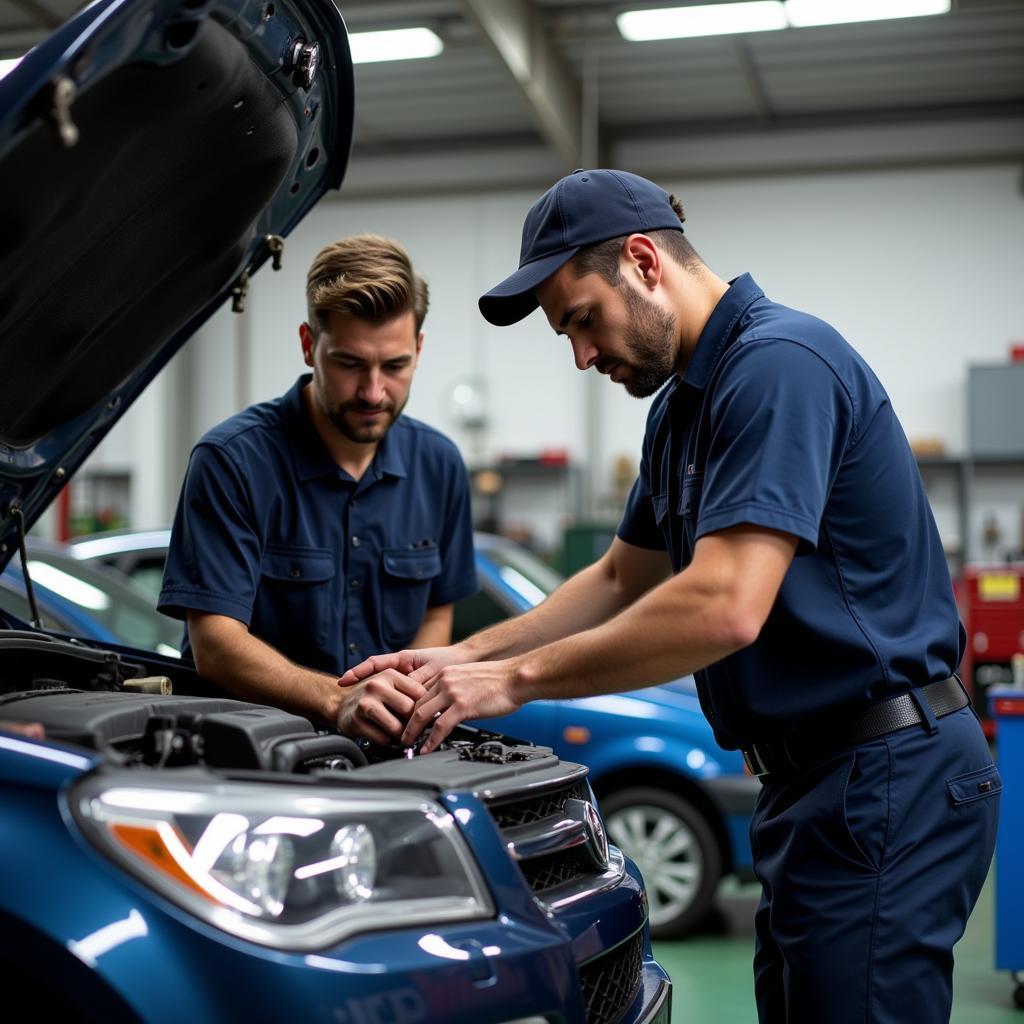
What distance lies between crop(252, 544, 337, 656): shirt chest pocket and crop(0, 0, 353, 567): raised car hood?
16.1 inches

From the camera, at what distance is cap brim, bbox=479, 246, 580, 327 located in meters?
1.77

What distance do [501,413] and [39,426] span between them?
8977 mm

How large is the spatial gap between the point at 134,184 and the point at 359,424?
0.60 m

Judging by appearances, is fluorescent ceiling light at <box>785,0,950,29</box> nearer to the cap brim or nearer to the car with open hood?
the car with open hood

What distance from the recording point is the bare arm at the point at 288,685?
1819 mm

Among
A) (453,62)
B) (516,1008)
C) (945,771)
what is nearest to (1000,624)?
(453,62)

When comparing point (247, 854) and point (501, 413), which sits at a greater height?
point (501, 413)

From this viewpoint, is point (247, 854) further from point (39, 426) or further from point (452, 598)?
point (452, 598)

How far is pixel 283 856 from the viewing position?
126 centimetres

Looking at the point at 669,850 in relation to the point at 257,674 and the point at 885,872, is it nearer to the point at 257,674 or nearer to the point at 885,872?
the point at 257,674

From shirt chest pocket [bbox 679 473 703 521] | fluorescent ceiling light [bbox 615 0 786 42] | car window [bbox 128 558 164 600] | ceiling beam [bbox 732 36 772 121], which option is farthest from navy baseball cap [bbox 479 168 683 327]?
ceiling beam [bbox 732 36 772 121]

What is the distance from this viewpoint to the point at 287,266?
11664 mm

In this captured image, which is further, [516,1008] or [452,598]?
[452,598]

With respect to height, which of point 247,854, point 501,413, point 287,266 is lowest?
point 247,854
